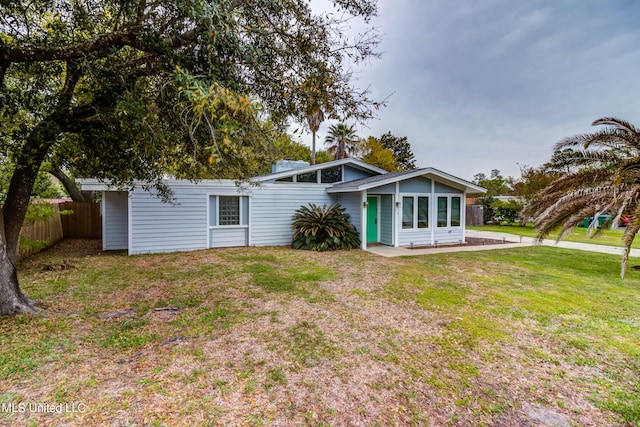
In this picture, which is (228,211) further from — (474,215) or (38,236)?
(474,215)

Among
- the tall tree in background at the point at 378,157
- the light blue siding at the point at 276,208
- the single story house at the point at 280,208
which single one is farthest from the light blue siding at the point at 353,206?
the tall tree in background at the point at 378,157

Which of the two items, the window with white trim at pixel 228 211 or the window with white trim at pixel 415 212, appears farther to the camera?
the window with white trim at pixel 415 212

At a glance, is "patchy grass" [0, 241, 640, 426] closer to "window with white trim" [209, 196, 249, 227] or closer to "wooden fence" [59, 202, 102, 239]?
"window with white trim" [209, 196, 249, 227]

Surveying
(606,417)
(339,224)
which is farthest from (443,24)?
(606,417)

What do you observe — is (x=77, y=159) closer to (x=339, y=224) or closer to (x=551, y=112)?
(x=339, y=224)

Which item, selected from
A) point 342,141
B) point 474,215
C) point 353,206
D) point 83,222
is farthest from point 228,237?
point 474,215

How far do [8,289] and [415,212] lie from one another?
1042cm

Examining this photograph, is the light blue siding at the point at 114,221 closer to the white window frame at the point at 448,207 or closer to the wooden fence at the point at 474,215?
the white window frame at the point at 448,207

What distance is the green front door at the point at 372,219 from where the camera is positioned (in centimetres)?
1111

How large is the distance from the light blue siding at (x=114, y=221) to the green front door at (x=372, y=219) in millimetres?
8565

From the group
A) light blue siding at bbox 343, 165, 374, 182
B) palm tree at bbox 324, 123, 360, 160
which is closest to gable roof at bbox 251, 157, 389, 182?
light blue siding at bbox 343, 165, 374, 182

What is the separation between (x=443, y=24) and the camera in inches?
338

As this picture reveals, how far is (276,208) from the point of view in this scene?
426 inches

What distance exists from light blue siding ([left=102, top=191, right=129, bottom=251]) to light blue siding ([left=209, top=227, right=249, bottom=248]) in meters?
3.00
